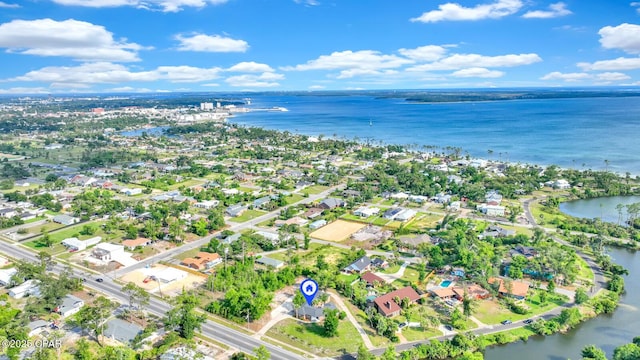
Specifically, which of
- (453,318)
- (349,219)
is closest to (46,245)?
(349,219)

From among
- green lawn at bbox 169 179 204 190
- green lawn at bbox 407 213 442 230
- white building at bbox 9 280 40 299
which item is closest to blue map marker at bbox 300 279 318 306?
white building at bbox 9 280 40 299

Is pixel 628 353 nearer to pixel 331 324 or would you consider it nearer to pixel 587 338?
pixel 587 338

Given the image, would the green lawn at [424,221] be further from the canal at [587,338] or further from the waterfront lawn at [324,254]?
the canal at [587,338]

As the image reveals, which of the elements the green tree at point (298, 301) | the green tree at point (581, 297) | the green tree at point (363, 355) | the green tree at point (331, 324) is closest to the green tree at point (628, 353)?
the green tree at point (581, 297)

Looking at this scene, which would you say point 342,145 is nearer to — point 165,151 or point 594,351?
point 165,151

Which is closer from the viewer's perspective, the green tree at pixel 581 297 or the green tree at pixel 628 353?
the green tree at pixel 628 353

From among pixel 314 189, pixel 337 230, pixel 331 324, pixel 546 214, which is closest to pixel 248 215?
pixel 337 230

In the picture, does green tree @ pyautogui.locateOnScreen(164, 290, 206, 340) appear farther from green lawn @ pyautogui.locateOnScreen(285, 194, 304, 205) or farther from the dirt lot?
green lawn @ pyautogui.locateOnScreen(285, 194, 304, 205)

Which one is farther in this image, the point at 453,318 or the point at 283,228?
the point at 283,228
